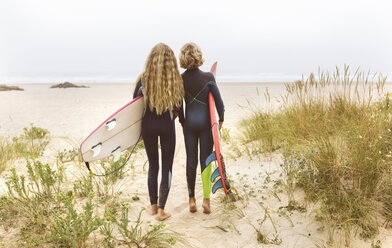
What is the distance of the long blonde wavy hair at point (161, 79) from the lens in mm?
3266

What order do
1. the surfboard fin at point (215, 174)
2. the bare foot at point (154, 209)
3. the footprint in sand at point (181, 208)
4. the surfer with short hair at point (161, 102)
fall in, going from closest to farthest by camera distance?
the surfer with short hair at point (161, 102) → the surfboard fin at point (215, 174) → the bare foot at point (154, 209) → the footprint in sand at point (181, 208)

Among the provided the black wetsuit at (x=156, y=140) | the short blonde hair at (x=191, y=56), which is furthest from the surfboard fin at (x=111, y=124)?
the short blonde hair at (x=191, y=56)

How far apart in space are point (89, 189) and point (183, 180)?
62.9 inches

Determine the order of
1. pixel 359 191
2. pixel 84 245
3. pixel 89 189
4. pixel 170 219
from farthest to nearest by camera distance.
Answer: pixel 89 189
pixel 170 219
pixel 359 191
pixel 84 245

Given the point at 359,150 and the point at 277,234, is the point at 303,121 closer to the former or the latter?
the point at 359,150

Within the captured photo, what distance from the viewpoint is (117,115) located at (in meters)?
3.62

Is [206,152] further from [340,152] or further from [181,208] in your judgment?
[340,152]

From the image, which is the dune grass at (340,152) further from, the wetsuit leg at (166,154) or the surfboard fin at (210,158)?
the wetsuit leg at (166,154)

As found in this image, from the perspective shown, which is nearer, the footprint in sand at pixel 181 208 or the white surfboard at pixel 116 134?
the white surfboard at pixel 116 134

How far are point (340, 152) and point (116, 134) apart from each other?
9.06ft

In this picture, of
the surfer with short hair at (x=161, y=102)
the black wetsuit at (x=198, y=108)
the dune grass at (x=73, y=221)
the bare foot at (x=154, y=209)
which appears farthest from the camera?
the bare foot at (x=154, y=209)

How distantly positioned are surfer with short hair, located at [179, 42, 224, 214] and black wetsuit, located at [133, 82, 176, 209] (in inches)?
9.5

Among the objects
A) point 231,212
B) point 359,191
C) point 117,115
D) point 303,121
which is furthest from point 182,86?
point 303,121

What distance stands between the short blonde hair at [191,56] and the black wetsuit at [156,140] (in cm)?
60
